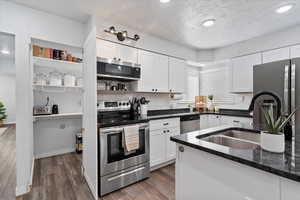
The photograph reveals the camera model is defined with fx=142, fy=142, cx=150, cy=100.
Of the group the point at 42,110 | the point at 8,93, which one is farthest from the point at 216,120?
the point at 8,93

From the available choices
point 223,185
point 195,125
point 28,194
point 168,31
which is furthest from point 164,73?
point 28,194

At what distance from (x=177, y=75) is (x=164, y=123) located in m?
1.30

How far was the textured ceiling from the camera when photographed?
6.55ft

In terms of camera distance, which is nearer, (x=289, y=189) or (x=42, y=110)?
(x=289, y=189)

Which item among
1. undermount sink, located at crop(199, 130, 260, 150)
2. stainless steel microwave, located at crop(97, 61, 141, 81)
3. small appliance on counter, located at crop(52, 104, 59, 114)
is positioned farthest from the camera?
small appliance on counter, located at crop(52, 104, 59, 114)

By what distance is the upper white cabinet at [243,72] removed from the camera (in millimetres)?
3100

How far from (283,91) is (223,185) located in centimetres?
200

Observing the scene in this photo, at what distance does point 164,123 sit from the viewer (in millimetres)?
2662

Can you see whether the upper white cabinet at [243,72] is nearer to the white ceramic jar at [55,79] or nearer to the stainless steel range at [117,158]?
the stainless steel range at [117,158]

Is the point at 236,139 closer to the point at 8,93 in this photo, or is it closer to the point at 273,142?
the point at 273,142

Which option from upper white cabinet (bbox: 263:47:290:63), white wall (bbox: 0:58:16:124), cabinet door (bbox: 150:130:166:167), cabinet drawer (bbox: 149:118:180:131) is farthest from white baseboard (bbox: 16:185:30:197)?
white wall (bbox: 0:58:16:124)

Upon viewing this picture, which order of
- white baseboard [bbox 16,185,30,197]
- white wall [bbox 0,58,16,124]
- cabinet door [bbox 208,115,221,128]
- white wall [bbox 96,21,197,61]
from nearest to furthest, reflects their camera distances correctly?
white baseboard [bbox 16,185,30,197]
white wall [bbox 96,21,197,61]
cabinet door [bbox 208,115,221,128]
white wall [bbox 0,58,16,124]

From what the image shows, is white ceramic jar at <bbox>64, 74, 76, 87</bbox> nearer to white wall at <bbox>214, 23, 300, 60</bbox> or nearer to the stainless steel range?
the stainless steel range

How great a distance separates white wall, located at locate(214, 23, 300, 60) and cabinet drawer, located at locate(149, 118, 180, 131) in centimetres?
234
